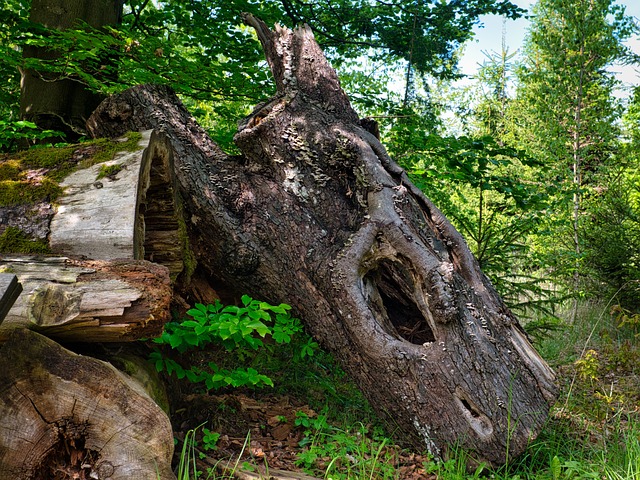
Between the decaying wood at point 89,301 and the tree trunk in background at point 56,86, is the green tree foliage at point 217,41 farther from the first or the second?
Result: the decaying wood at point 89,301

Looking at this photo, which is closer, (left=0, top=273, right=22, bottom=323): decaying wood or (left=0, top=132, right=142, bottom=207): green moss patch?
(left=0, top=273, right=22, bottom=323): decaying wood

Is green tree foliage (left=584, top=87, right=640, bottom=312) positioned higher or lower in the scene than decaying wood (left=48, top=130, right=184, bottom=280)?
lower

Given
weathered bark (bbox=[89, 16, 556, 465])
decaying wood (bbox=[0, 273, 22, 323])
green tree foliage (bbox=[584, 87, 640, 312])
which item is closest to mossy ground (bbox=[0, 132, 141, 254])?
weathered bark (bbox=[89, 16, 556, 465])

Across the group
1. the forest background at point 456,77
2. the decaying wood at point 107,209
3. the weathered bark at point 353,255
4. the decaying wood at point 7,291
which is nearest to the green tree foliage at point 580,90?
the forest background at point 456,77

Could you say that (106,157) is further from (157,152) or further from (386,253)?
(386,253)

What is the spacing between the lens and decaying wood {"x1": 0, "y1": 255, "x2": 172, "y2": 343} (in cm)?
250

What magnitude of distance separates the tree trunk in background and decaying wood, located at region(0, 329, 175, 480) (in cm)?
432

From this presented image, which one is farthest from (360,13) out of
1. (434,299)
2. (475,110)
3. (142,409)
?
(475,110)

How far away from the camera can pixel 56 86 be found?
20.9ft

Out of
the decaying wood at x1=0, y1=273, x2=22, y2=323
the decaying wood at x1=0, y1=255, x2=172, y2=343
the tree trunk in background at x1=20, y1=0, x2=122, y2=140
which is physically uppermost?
the tree trunk in background at x1=20, y1=0, x2=122, y2=140

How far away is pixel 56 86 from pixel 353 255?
4766 mm

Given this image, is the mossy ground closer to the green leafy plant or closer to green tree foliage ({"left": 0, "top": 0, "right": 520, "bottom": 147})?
the green leafy plant

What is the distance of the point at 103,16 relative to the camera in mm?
6562

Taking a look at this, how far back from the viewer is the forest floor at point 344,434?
10.4 feet
